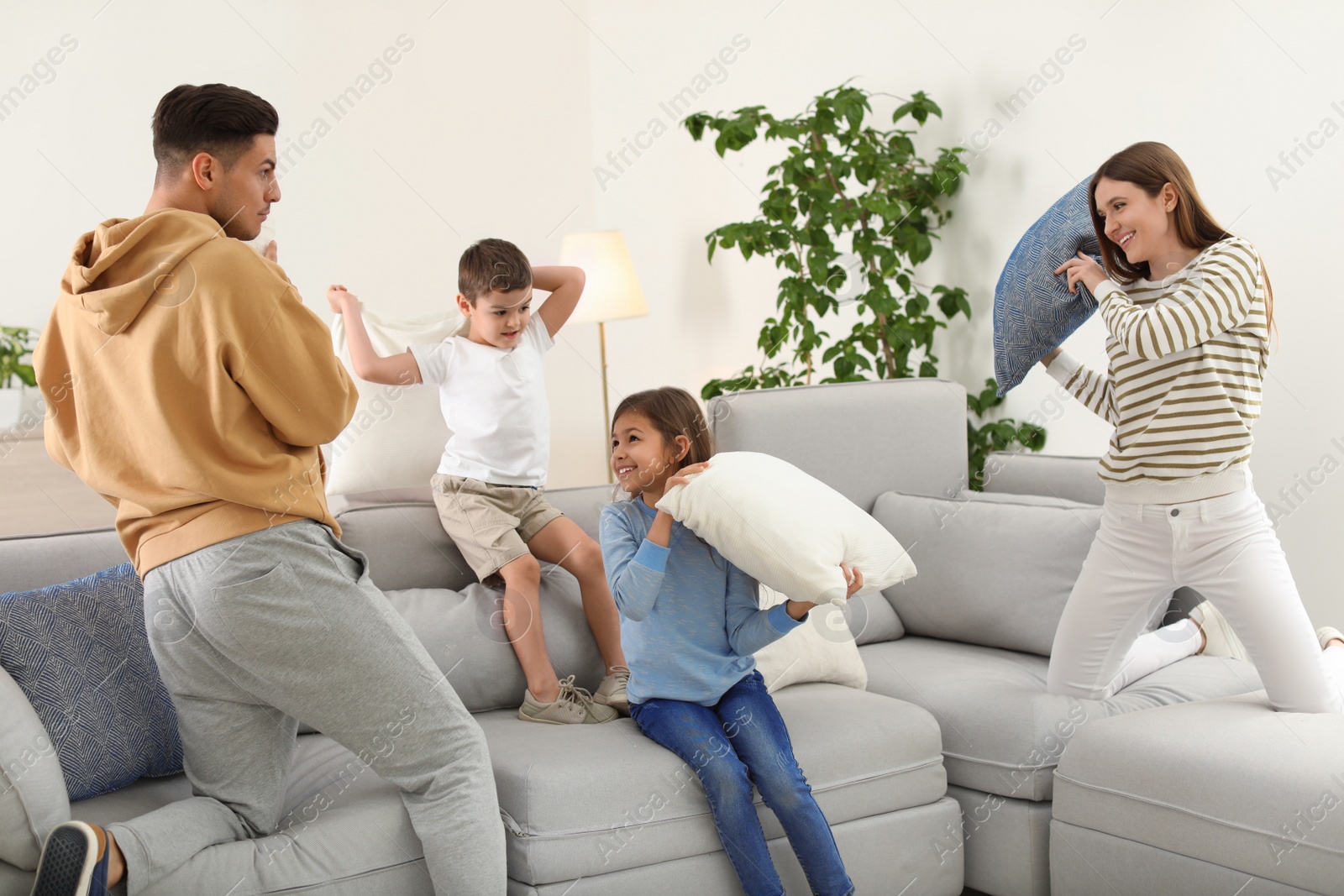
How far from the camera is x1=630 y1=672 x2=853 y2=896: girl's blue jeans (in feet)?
5.52

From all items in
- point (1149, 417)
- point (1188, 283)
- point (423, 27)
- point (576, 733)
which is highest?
point (423, 27)

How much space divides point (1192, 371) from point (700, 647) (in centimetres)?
95

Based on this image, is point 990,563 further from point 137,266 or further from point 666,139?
point 666,139

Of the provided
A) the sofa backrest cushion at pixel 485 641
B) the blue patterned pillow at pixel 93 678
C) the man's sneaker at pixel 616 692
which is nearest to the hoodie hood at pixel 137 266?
the blue patterned pillow at pixel 93 678

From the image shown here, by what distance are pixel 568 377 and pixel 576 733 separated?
2.66 m

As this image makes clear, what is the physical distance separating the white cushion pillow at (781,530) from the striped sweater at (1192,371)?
0.48 meters

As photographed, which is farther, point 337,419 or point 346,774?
point 346,774

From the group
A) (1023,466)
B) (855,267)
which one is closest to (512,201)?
(855,267)

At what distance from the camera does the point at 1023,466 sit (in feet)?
8.82

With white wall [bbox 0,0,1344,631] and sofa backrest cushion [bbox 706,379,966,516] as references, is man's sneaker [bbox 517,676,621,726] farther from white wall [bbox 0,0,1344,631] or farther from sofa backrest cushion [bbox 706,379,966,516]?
white wall [bbox 0,0,1344,631]

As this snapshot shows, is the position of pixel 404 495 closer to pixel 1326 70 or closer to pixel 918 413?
pixel 918 413

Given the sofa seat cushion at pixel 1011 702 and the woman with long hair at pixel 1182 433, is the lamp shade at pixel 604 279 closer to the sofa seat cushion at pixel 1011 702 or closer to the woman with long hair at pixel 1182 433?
the sofa seat cushion at pixel 1011 702

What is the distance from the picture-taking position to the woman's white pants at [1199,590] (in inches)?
69.4

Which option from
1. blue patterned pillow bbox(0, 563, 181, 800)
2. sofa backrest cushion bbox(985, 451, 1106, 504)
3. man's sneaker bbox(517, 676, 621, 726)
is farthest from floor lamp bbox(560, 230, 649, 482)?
blue patterned pillow bbox(0, 563, 181, 800)
